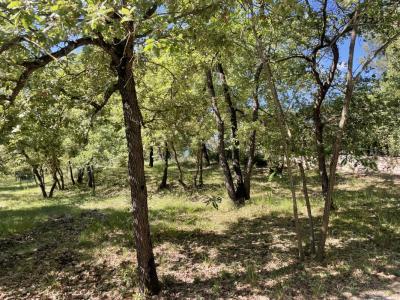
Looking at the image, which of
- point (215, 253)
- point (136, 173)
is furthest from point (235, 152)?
point (136, 173)

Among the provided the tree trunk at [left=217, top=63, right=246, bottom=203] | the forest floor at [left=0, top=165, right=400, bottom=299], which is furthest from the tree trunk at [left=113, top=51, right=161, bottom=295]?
the tree trunk at [left=217, top=63, right=246, bottom=203]

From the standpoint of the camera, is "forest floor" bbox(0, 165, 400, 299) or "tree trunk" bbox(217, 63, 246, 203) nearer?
"forest floor" bbox(0, 165, 400, 299)

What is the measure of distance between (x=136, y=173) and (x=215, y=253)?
12.1 feet

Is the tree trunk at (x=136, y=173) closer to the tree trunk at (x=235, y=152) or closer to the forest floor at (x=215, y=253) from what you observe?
the forest floor at (x=215, y=253)

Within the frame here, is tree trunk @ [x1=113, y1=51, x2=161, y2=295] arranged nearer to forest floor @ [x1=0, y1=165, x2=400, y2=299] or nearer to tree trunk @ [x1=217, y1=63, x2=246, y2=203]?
forest floor @ [x1=0, y1=165, x2=400, y2=299]

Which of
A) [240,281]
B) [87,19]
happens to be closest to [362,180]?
[240,281]

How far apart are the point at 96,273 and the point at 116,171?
2632cm

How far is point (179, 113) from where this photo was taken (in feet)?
34.9

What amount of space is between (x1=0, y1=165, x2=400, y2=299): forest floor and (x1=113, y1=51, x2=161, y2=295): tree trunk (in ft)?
1.97

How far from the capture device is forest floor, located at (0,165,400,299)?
7137 millimetres

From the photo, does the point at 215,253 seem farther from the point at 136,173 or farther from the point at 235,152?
the point at 235,152

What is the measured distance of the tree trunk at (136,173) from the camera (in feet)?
22.9

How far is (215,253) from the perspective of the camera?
9305 mm

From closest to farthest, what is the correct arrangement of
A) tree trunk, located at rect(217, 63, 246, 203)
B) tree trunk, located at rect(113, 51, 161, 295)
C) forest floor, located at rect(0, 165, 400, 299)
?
tree trunk, located at rect(113, 51, 161, 295) → forest floor, located at rect(0, 165, 400, 299) → tree trunk, located at rect(217, 63, 246, 203)
